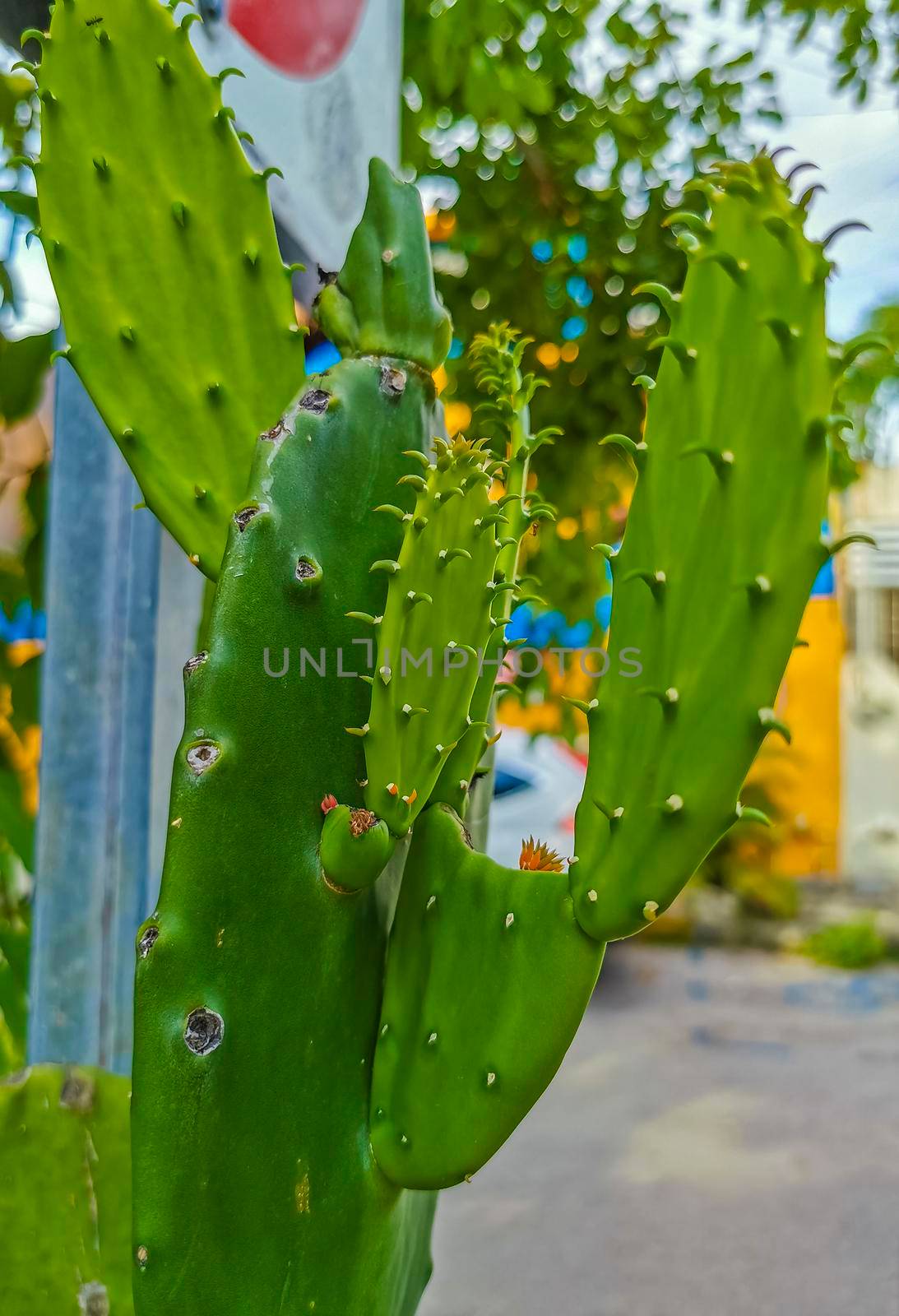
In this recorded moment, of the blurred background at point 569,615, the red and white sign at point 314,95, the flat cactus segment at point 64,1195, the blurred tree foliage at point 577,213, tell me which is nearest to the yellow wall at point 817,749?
the blurred background at point 569,615

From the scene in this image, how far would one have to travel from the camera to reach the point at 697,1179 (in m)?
2.66

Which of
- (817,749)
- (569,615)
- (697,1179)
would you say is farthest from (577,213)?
(817,749)

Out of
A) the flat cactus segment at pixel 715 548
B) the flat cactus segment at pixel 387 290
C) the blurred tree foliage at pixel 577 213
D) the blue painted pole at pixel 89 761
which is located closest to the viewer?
the flat cactus segment at pixel 715 548

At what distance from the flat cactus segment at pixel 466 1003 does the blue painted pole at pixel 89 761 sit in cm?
32

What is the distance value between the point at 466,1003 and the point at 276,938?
0.10 metres

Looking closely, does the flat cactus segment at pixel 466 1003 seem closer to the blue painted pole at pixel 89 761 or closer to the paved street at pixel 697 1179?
the blue painted pole at pixel 89 761

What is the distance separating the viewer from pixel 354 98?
3.44 feet

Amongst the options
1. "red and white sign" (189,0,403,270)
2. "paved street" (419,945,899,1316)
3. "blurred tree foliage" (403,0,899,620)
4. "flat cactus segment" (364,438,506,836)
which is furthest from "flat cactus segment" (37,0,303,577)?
"paved street" (419,945,899,1316)

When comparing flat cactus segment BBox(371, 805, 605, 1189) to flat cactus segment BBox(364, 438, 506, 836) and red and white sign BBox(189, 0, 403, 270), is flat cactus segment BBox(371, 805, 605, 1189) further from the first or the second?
red and white sign BBox(189, 0, 403, 270)

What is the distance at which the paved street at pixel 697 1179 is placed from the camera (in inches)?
86.2

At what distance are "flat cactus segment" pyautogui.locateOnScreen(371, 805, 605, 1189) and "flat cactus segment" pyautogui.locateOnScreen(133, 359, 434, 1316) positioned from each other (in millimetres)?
18

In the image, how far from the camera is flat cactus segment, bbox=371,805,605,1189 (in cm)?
50

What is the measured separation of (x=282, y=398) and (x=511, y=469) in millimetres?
130

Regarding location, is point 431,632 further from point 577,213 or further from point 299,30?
point 577,213
